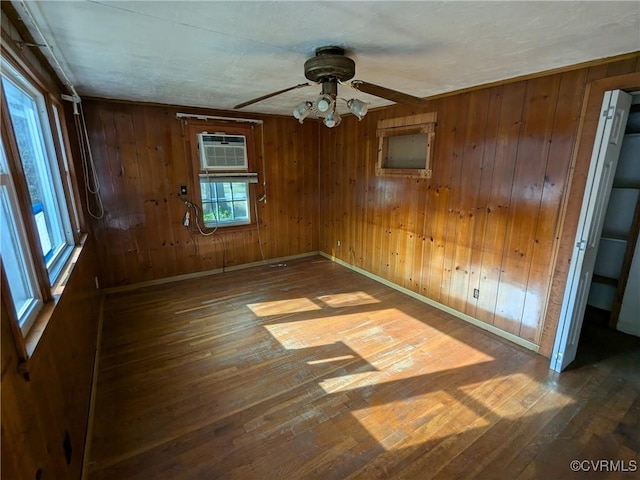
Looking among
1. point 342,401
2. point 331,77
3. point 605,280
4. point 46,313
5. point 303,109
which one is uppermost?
point 331,77

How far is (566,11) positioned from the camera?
1.45 meters

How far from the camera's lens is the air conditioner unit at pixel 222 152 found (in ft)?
13.6

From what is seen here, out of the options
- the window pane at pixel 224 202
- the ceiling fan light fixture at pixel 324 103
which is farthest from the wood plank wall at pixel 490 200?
the window pane at pixel 224 202

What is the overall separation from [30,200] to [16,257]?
340 mm

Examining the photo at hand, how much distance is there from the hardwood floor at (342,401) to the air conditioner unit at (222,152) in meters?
2.05

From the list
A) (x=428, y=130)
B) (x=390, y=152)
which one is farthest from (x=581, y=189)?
(x=390, y=152)

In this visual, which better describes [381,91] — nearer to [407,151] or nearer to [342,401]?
[407,151]

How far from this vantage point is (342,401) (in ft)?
6.93

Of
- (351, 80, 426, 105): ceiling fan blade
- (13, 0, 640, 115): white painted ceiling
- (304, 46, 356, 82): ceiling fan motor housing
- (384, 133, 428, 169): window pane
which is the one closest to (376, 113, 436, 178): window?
(384, 133, 428, 169): window pane

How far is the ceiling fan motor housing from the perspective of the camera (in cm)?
187

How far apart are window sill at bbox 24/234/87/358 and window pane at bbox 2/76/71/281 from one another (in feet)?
0.26

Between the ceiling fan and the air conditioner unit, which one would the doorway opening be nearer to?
the ceiling fan

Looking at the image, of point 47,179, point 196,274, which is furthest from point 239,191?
point 47,179

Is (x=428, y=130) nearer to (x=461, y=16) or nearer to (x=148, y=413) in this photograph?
(x=461, y=16)
